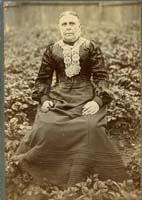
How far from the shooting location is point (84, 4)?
1.99 m

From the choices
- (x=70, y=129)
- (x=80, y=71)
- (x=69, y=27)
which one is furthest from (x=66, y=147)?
(x=69, y=27)

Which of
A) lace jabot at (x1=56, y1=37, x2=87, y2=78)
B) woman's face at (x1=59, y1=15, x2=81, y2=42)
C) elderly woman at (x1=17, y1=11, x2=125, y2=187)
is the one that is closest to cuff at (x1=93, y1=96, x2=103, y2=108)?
elderly woman at (x1=17, y1=11, x2=125, y2=187)

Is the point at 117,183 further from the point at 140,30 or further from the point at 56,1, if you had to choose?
the point at 56,1

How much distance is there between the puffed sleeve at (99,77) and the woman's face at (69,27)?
80 mm

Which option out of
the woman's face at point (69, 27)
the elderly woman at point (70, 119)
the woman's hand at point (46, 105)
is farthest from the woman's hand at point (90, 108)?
the woman's face at point (69, 27)

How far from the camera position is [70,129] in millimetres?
2008

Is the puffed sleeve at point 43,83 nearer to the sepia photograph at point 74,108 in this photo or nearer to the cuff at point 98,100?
the sepia photograph at point 74,108

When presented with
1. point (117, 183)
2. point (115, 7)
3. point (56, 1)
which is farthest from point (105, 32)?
point (117, 183)

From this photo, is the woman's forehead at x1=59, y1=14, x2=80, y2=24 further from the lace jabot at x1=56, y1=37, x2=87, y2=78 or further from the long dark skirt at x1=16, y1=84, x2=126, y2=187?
the long dark skirt at x1=16, y1=84, x2=126, y2=187

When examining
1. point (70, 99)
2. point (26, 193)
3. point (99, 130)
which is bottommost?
point (26, 193)

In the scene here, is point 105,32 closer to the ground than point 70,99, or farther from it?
farther from it

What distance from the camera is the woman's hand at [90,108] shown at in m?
2.02

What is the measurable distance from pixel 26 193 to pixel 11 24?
2.38 ft

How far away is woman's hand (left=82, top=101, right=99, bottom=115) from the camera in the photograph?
202cm
